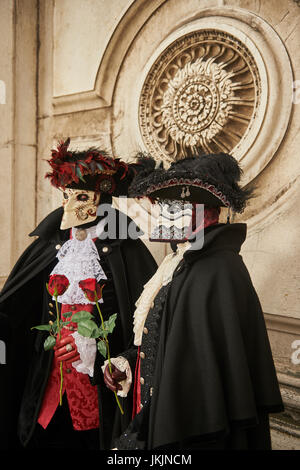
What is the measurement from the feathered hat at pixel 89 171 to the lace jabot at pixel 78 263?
0.20 metres

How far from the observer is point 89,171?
2135 millimetres

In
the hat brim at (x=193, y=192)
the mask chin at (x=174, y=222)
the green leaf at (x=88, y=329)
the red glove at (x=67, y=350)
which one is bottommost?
the red glove at (x=67, y=350)

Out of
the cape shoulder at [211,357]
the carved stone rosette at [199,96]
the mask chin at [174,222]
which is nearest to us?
the cape shoulder at [211,357]

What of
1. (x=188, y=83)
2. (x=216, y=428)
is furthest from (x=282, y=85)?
(x=216, y=428)

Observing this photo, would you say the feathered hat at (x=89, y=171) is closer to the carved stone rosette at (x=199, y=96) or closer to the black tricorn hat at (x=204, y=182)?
the black tricorn hat at (x=204, y=182)

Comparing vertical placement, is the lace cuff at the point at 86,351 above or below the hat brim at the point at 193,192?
below

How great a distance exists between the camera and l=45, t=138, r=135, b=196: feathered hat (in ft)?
6.98

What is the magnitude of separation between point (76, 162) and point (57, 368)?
1095 mm

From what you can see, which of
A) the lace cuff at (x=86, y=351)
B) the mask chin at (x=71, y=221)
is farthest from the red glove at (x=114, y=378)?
the mask chin at (x=71, y=221)

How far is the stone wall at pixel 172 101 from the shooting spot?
7.67 ft

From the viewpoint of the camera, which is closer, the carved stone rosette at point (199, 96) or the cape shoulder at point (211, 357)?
the cape shoulder at point (211, 357)

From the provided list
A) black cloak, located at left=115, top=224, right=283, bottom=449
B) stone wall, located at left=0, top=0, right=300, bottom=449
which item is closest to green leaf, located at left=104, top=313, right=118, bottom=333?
black cloak, located at left=115, top=224, right=283, bottom=449

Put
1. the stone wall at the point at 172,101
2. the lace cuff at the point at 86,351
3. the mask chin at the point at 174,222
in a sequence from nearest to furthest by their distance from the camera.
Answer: the mask chin at the point at 174,222 < the lace cuff at the point at 86,351 < the stone wall at the point at 172,101

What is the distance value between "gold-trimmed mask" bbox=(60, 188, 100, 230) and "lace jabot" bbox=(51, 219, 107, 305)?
2.7 inches
